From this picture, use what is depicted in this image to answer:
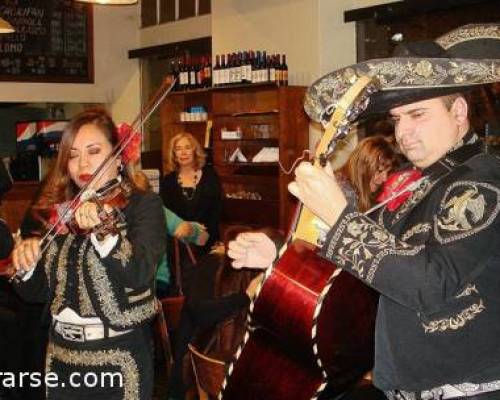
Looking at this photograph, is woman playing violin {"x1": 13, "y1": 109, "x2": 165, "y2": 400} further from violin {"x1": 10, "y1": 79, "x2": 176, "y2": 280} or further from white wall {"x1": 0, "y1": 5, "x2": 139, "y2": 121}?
white wall {"x1": 0, "y1": 5, "x2": 139, "y2": 121}

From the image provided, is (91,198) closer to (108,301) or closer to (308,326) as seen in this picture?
(108,301)

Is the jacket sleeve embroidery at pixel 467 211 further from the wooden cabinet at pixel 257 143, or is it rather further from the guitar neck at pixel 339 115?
the wooden cabinet at pixel 257 143

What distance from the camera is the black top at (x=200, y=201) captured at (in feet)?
15.9

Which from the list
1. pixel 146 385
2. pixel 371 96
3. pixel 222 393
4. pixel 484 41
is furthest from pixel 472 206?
pixel 146 385

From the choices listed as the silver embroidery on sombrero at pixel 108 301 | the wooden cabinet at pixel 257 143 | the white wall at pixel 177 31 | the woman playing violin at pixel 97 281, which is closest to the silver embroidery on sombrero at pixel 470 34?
the woman playing violin at pixel 97 281

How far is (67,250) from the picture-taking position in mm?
2049

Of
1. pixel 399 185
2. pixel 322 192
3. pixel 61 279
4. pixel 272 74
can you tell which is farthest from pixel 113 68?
pixel 322 192

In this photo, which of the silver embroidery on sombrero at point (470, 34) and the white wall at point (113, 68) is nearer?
the silver embroidery on sombrero at point (470, 34)

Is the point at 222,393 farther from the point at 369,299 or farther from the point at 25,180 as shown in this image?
the point at 25,180

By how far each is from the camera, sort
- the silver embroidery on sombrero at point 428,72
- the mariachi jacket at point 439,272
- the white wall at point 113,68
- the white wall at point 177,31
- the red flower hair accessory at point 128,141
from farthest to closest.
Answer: the white wall at point 113,68
the white wall at point 177,31
the red flower hair accessory at point 128,141
the silver embroidery on sombrero at point 428,72
the mariachi jacket at point 439,272

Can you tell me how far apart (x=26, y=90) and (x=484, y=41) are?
6596mm

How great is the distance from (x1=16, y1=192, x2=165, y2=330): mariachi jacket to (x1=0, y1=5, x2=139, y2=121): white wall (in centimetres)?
596

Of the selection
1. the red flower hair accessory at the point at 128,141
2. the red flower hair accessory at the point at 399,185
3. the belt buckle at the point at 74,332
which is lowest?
the belt buckle at the point at 74,332

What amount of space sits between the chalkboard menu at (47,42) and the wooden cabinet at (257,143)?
1.86m
